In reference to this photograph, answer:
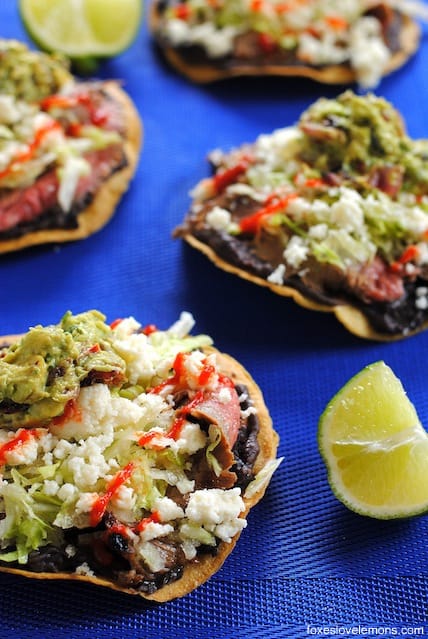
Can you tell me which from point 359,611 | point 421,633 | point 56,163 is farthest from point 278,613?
point 56,163

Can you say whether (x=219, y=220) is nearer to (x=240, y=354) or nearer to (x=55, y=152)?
(x=240, y=354)

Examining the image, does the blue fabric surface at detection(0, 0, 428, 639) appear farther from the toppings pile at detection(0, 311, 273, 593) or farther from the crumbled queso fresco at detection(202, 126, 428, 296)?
the crumbled queso fresco at detection(202, 126, 428, 296)

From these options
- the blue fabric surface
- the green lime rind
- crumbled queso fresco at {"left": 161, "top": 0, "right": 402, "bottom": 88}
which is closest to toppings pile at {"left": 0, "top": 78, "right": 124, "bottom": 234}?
the blue fabric surface

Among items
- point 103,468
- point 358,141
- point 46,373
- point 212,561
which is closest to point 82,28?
point 358,141

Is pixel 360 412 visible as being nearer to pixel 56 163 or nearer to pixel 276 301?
pixel 276 301

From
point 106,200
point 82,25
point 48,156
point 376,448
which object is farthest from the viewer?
point 82,25

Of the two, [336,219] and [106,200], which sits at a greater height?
[336,219]

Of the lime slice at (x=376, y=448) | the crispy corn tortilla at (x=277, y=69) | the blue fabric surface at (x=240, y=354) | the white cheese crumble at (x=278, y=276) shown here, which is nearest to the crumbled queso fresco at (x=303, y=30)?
the crispy corn tortilla at (x=277, y=69)
